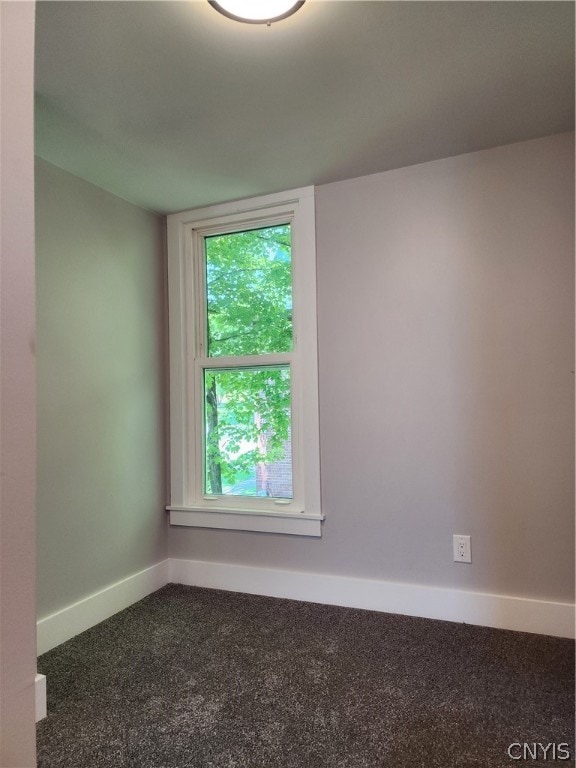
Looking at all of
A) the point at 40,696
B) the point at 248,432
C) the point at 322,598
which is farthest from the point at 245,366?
the point at 40,696

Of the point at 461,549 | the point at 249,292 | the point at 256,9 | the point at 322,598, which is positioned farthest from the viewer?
the point at 249,292

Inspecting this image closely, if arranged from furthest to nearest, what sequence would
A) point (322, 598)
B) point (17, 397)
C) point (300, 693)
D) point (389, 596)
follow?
point (322, 598) < point (389, 596) < point (300, 693) < point (17, 397)

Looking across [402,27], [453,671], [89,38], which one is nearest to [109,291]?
[89,38]

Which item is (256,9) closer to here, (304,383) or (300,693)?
(304,383)

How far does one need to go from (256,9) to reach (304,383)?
1551 mm

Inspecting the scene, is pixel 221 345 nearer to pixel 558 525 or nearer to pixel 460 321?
pixel 460 321

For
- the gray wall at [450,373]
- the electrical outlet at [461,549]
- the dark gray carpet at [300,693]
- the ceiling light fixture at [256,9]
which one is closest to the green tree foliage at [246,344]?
the gray wall at [450,373]

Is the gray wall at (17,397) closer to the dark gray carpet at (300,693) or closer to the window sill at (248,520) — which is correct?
the dark gray carpet at (300,693)

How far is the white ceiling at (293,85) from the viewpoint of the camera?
1346 millimetres

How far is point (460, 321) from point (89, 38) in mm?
1728

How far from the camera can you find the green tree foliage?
2.55 metres

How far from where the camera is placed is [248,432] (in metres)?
2.62

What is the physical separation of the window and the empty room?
0.02m

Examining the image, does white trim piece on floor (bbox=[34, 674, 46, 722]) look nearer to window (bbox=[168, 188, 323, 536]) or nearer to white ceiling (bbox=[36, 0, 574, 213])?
white ceiling (bbox=[36, 0, 574, 213])
